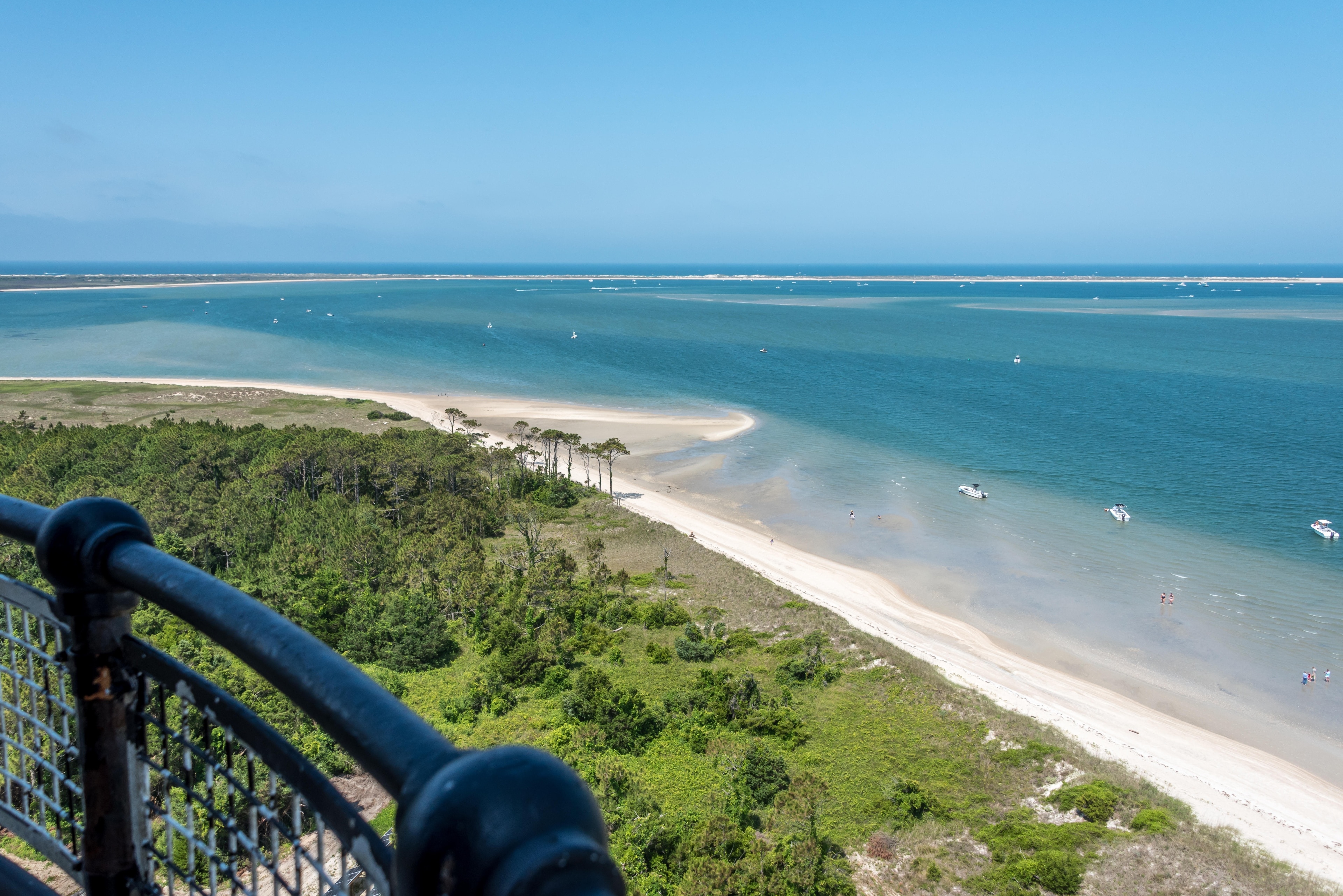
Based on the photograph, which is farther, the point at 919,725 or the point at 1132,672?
the point at 1132,672

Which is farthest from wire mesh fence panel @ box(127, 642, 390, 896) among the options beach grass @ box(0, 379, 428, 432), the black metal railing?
beach grass @ box(0, 379, 428, 432)

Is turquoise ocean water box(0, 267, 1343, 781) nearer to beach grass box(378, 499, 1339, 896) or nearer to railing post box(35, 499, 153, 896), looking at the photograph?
beach grass box(378, 499, 1339, 896)

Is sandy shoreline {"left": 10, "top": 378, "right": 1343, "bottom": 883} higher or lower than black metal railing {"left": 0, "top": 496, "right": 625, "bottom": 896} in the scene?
lower

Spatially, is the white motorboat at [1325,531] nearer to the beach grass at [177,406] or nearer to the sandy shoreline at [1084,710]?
the sandy shoreline at [1084,710]

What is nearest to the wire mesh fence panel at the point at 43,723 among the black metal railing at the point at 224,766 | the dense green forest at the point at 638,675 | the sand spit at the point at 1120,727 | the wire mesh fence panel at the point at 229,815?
the black metal railing at the point at 224,766

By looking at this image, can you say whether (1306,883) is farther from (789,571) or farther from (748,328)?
(748,328)

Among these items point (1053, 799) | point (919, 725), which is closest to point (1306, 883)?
point (1053, 799)
